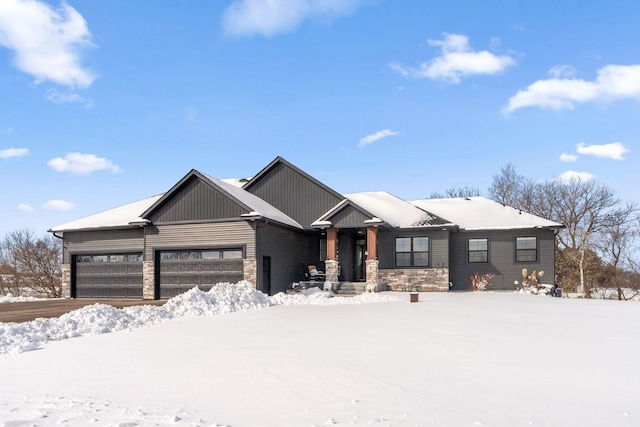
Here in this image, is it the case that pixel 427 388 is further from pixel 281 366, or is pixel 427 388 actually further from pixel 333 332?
pixel 333 332

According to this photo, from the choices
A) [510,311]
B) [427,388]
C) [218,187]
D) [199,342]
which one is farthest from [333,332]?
[218,187]

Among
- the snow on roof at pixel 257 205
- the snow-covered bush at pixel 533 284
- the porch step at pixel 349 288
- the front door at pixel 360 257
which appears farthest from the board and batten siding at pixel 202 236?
the snow-covered bush at pixel 533 284

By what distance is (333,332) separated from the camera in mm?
10508

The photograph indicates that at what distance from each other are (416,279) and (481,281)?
3441mm

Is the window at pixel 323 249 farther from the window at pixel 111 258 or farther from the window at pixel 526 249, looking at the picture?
the window at pixel 526 249

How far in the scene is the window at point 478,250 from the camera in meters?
24.0

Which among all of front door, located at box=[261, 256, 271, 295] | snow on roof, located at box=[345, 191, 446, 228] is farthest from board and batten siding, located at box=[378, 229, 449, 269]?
front door, located at box=[261, 256, 271, 295]

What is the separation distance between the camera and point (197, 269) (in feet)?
69.4

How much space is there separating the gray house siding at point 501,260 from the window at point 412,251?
2.11 metres

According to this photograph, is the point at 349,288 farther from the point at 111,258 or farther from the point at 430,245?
the point at 111,258

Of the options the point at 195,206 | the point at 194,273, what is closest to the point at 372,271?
the point at 194,273

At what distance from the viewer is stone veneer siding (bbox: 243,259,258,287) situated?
1980 cm

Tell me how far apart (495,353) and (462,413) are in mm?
3556

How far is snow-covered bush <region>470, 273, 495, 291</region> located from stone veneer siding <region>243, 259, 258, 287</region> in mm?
11099
